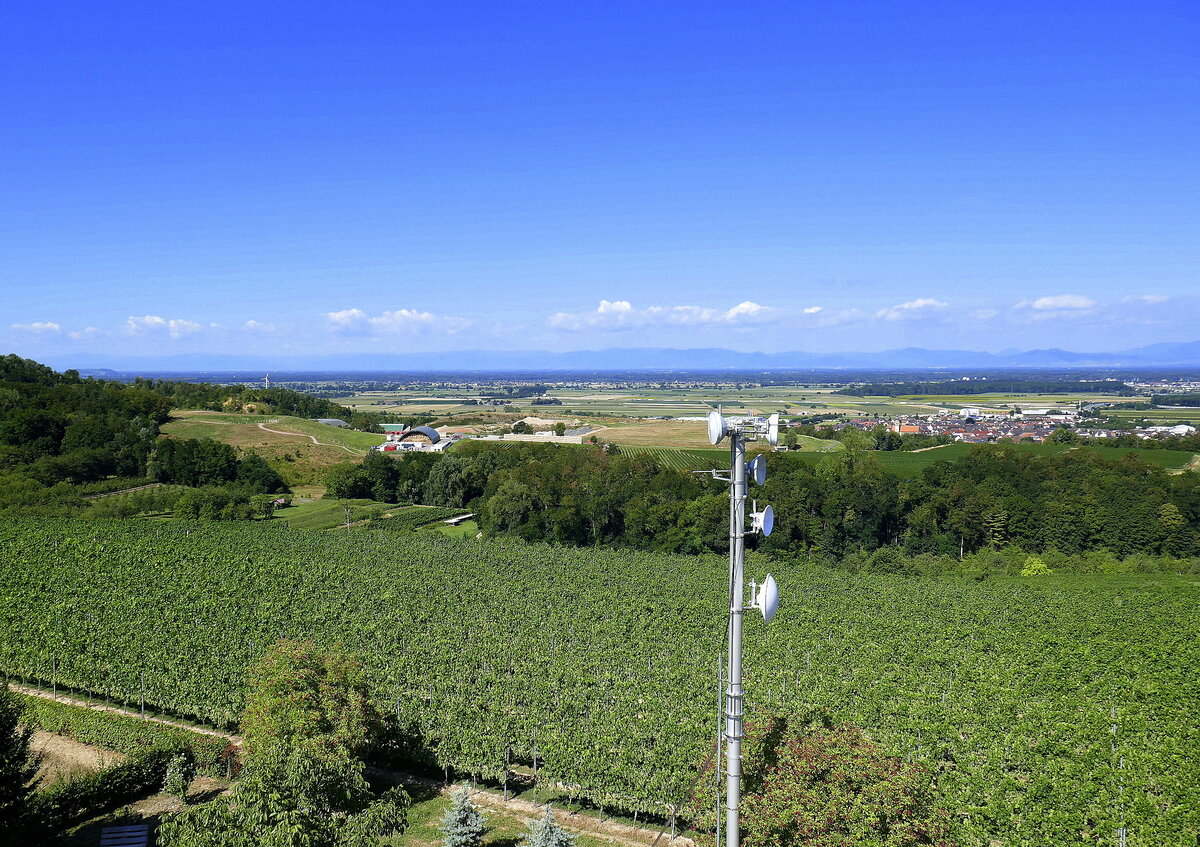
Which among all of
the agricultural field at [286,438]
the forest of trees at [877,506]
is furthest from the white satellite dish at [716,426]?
the agricultural field at [286,438]

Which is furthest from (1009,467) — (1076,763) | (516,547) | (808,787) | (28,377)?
(28,377)

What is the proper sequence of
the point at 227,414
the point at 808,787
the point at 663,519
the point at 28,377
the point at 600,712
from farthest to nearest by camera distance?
the point at 227,414 → the point at 28,377 → the point at 663,519 → the point at 600,712 → the point at 808,787

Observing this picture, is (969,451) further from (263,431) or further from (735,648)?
(263,431)

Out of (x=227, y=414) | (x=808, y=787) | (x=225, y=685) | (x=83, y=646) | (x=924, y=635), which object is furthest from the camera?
(x=227, y=414)

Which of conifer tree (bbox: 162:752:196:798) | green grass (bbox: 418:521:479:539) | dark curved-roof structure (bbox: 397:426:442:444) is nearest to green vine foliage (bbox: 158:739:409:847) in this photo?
conifer tree (bbox: 162:752:196:798)

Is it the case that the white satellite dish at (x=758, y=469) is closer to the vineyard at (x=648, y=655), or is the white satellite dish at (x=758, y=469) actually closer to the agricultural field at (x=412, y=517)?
the vineyard at (x=648, y=655)

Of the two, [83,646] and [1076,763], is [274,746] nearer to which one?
[83,646]
